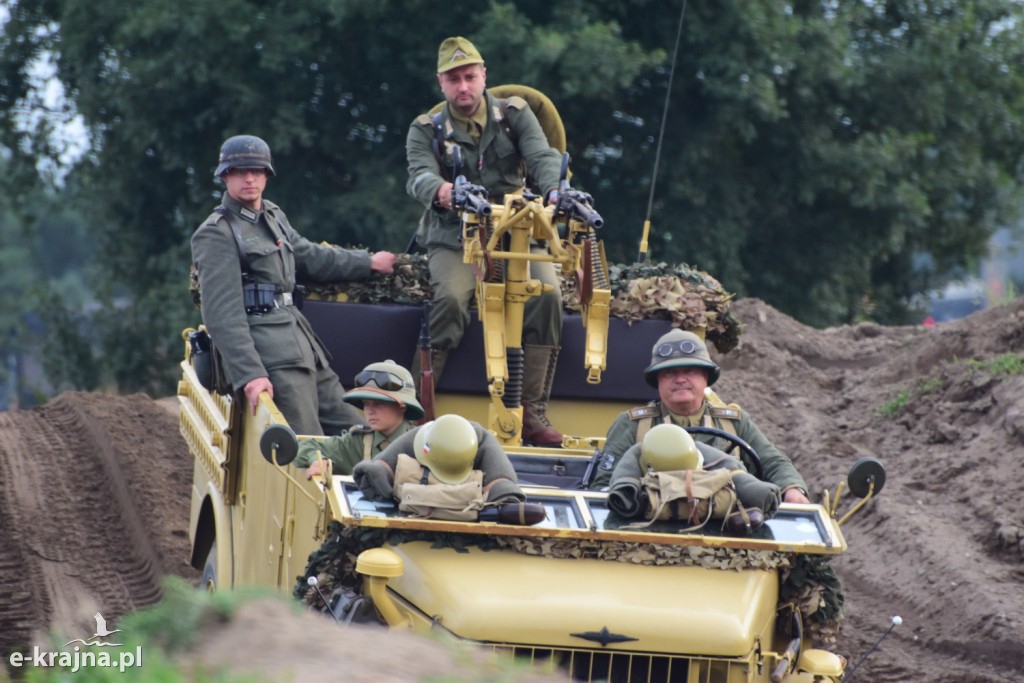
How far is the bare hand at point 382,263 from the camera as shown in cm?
1052

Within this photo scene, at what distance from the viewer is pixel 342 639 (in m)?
4.91

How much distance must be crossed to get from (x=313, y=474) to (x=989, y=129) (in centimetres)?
1609

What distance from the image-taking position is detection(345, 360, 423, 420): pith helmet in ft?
26.3

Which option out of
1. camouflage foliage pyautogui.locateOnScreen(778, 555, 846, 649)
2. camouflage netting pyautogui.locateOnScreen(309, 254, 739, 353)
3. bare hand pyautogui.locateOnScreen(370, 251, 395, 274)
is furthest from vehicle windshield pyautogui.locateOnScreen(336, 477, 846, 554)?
bare hand pyautogui.locateOnScreen(370, 251, 395, 274)

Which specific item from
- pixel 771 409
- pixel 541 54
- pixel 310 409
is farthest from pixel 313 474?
pixel 541 54

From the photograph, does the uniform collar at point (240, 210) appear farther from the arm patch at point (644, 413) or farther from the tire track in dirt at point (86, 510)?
the arm patch at point (644, 413)

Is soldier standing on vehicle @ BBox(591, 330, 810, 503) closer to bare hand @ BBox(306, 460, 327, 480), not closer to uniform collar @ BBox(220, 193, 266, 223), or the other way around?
bare hand @ BBox(306, 460, 327, 480)

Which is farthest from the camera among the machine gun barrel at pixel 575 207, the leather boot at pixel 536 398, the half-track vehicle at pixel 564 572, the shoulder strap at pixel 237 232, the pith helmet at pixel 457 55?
the leather boot at pixel 536 398

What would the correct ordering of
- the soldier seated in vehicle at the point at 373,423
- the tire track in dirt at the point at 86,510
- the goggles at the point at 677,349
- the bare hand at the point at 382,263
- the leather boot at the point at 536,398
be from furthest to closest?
1. the tire track in dirt at the point at 86,510
2. the bare hand at the point at 382,263
3. the leather boot at the point at 536,398
4. the goggles at the point at 677,349
5. the soldier seated in vehicle at the point at 373,423

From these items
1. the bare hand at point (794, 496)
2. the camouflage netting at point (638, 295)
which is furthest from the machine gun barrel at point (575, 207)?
the bare hand at point (794, 496)

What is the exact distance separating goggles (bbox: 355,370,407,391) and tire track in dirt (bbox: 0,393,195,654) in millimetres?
2314

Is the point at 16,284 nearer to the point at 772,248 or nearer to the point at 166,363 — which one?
the point at 166,363

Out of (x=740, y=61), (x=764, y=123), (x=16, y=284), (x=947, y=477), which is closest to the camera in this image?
(x=947, y=477)

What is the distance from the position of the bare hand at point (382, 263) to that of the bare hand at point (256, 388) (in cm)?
157
